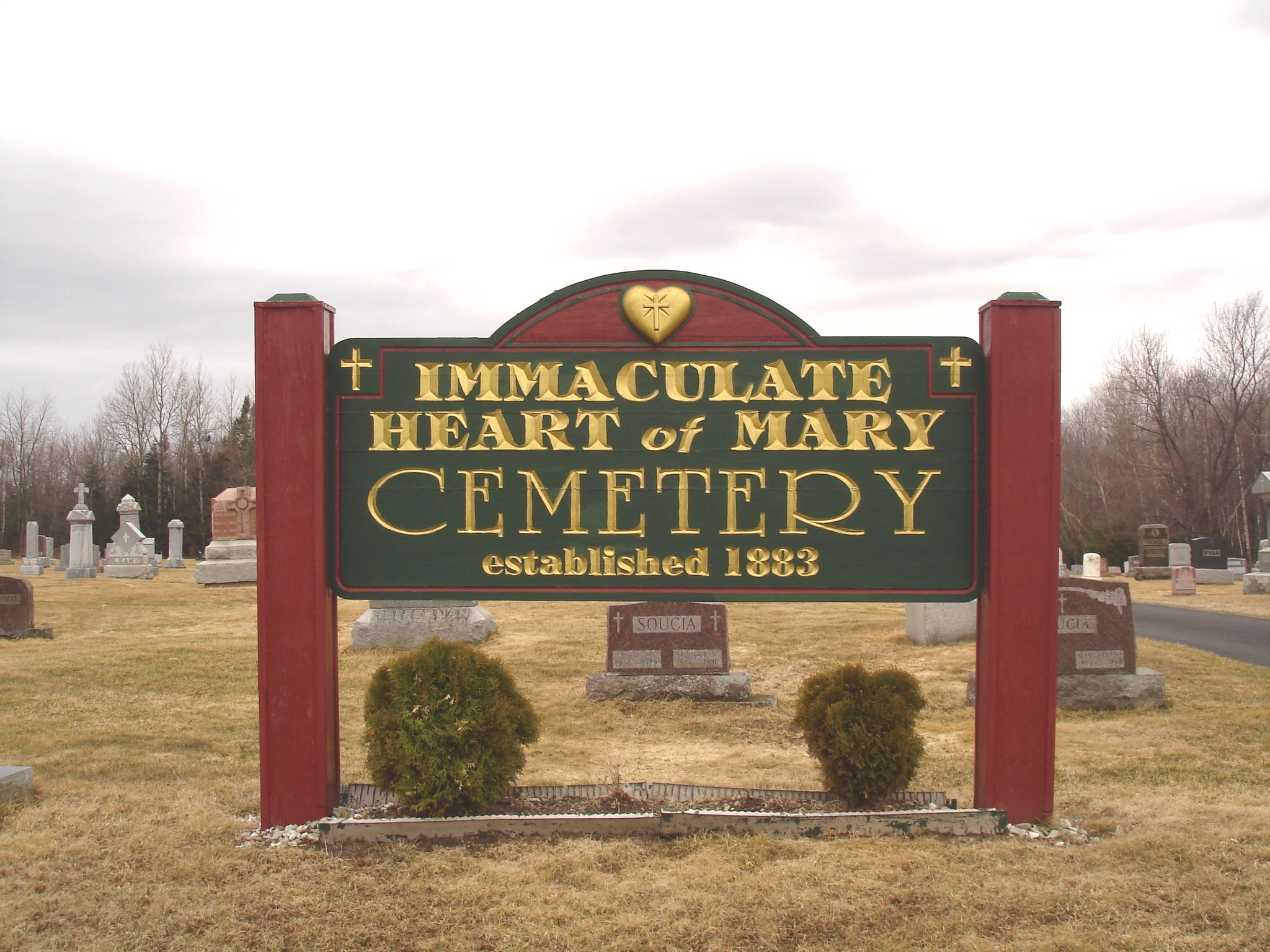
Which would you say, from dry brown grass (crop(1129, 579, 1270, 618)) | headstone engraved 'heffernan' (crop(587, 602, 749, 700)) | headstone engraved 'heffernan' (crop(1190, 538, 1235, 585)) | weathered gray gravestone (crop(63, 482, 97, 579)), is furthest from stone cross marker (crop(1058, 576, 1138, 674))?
weathered gray gravestone (crop(63, 482, 97, 579))

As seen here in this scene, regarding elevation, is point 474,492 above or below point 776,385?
below

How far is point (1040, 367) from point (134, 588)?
76.5 ft

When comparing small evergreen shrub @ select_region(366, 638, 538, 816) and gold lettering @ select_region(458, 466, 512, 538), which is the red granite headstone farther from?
gold lettering @ select_region(458, 466, 512, 538)

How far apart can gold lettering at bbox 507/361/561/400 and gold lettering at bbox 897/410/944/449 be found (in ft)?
6.31

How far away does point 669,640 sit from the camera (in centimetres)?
1010

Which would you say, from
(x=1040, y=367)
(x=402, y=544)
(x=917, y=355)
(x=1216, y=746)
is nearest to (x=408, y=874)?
(x=402, y=544)

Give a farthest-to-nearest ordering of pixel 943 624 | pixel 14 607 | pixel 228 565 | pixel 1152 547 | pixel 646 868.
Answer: pixel 1152 547
pixel 228 565
pixel 14 607
pixel 943 624
pixel 646 868

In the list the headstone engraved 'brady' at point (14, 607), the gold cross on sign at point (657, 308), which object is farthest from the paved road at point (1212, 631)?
the headstone engraved 'brady' at point (14, 607)

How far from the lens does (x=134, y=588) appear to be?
23031mm

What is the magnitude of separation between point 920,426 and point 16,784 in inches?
225

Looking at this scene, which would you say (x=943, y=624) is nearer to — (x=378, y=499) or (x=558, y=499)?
(x=558, y=499)

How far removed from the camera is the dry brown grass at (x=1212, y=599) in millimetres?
19125

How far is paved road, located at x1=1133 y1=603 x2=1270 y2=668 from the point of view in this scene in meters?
13.1

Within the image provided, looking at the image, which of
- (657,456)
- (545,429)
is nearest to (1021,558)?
(657,456)
